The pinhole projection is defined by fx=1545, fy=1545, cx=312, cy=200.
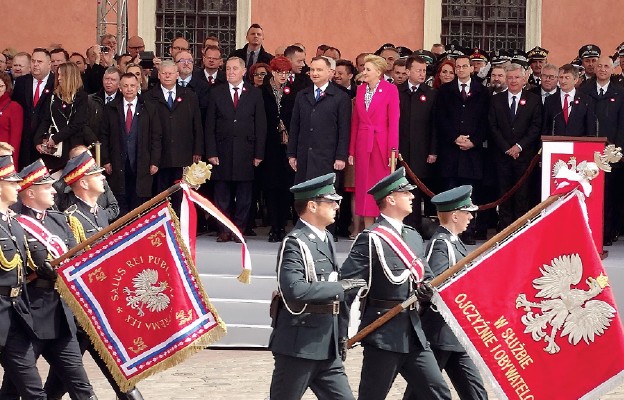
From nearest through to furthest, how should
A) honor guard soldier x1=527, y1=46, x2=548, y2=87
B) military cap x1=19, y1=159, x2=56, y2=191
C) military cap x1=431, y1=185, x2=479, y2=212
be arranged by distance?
military cap x1=431, y1=185, x2=479, y2=212
military cap x1=19, y1=159, x2=56, y2=191
honor guard soldier x1=527, y1=46, x2=548, y2=87

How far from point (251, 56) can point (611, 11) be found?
7.20 metres

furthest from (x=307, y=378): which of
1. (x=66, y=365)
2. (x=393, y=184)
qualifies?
(x=66, y=365)

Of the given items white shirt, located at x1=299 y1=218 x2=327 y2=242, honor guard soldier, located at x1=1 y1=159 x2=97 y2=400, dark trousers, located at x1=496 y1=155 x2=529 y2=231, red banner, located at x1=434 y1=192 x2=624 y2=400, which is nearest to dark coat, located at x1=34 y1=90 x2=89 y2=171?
dark trousers, located at x1=496 y1=155 x2=529 y2=231

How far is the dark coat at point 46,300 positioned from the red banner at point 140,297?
0.28 ft

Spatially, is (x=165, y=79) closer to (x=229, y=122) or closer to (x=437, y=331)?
(x=229, y=122)

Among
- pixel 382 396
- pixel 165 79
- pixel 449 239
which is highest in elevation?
pixel 165 79

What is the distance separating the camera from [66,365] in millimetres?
9891

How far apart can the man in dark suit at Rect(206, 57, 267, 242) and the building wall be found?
732 cm

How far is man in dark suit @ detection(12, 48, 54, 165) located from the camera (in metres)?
15.8

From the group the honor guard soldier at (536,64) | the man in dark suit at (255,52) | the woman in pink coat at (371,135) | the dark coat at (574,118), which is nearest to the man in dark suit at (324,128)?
the woman in pink coat at (371,135)

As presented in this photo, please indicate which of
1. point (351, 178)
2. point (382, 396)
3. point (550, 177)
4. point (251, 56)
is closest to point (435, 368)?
point (382, 396)

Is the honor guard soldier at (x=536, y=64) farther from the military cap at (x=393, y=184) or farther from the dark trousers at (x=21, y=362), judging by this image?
the dark trousers at (x=21, y=362)

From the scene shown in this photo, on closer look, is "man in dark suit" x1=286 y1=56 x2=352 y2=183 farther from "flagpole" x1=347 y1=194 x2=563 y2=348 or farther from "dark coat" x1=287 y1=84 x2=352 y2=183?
"flagpole" x1=347 y1=194 x2=563 y2=348

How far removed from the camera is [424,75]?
15.4 meters
